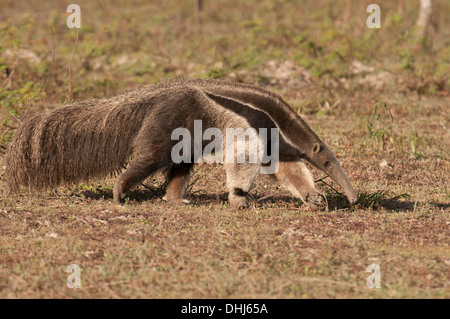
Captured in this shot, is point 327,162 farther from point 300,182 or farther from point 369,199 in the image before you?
point 369,199

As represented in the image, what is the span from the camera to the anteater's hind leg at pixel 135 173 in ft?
21.2

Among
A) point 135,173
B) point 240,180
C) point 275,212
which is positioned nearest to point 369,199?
point 275,212

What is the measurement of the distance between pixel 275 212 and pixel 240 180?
1.58 ft

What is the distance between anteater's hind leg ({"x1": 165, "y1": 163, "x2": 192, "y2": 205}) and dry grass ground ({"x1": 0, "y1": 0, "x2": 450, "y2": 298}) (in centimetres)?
17

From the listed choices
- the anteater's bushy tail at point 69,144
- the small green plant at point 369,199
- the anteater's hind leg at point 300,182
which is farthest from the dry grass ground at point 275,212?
the anteater's bushy tail at point 69,144

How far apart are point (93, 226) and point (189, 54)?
945 centimetres

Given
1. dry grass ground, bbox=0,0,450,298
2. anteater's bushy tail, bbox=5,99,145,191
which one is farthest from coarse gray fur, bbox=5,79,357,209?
dry grass ground, bbox=0,0,450,298

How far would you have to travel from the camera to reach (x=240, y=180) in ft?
21.7

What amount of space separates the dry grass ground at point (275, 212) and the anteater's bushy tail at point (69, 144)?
1.04ft

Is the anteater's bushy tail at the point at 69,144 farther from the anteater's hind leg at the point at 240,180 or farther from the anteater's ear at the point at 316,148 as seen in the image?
the anteater's ear at the point at 316,148

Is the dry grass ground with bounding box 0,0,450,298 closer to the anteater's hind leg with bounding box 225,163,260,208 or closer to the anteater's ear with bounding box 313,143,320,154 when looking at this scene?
the anteater's hind leg with bounding box 225,163,260,208

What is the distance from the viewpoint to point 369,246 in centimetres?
544

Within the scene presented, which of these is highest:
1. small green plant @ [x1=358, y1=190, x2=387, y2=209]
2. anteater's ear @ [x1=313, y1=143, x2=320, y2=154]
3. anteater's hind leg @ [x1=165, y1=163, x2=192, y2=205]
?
anteater's ear @ [x1=313, y1=143, x2=320, y2=154]

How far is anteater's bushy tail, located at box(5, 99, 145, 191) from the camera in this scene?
6.49 metres
